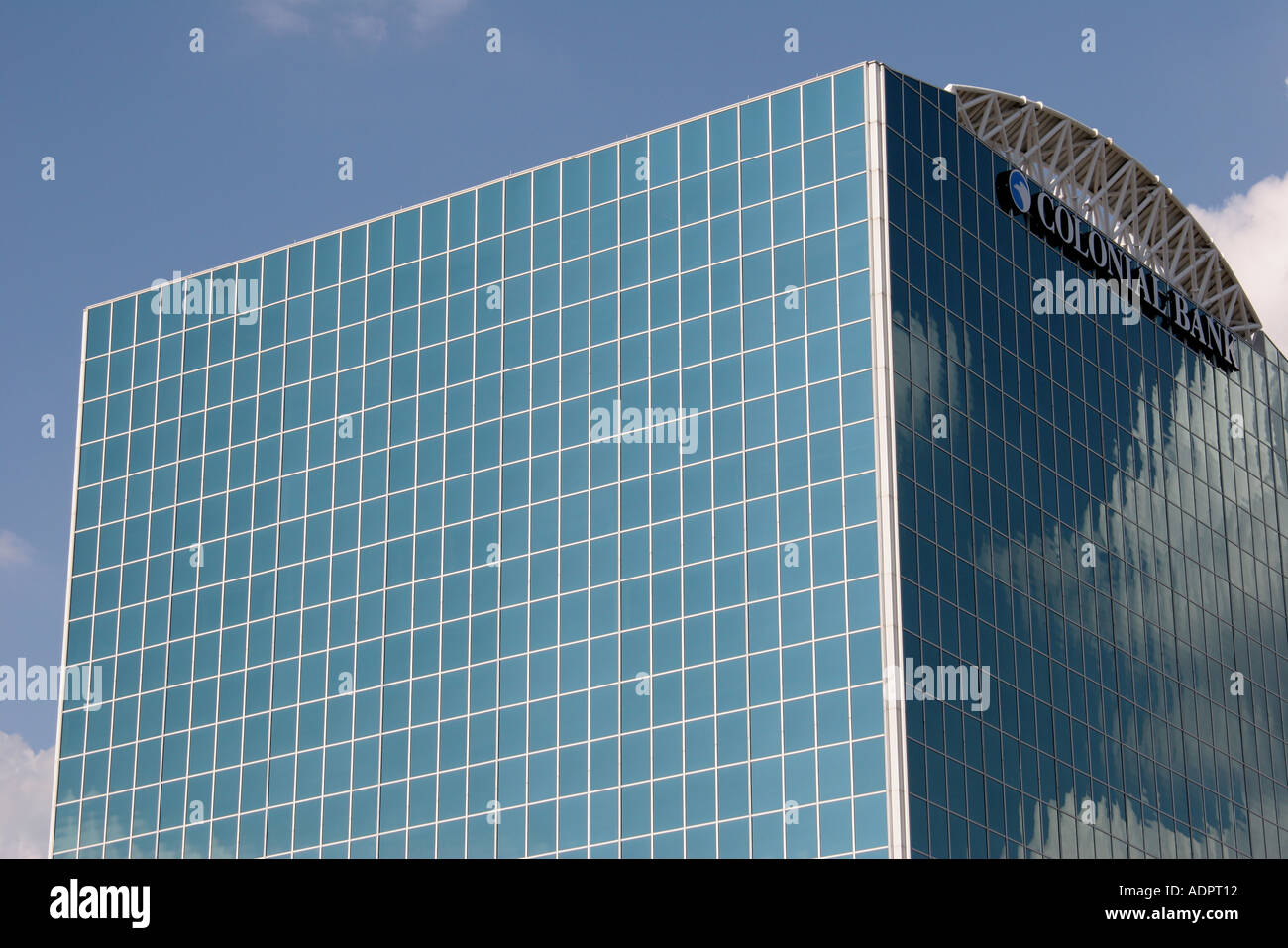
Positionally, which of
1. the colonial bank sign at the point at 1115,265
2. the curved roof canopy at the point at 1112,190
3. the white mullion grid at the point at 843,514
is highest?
the curved roof canopy at the point at 1112,190

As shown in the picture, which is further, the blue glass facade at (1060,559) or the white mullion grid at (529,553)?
the white mullion grid at (529,553)

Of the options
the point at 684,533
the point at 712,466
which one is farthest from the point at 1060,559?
the point at 684,533

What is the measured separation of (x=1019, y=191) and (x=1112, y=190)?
11733 millimetres

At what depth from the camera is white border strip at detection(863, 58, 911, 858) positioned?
84.3 meters

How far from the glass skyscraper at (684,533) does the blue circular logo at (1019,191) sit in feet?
1.17

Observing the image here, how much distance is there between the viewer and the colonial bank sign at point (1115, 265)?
10312 centimetres

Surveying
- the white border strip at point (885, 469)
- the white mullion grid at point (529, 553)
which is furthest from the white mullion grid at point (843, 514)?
the white mullion grid at point (529, 553)

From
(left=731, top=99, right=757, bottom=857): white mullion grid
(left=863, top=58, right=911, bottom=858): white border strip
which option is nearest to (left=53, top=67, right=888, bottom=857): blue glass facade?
(left=731, top=99, right=757, bottom=857): white mullion grid

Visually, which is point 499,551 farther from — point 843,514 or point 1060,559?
point 1060,559

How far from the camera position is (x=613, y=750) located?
91.9 meters

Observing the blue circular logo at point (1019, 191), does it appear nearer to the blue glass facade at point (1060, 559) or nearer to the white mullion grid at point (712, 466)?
the blue glass facade at point (1060, 559)

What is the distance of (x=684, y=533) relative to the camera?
92.8 meters
